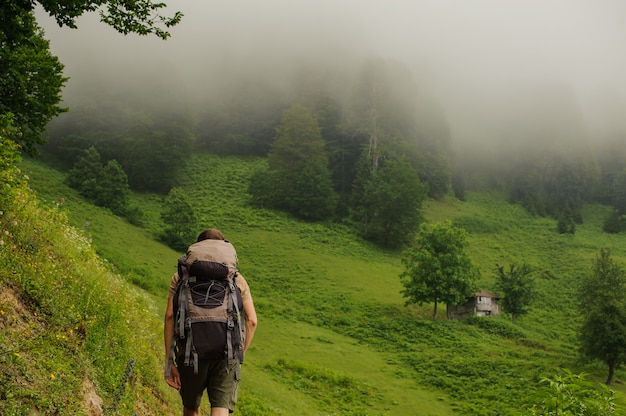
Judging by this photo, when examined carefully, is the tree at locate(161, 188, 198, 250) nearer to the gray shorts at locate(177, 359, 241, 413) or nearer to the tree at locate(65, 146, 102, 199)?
the tree at locate(65, 146, 102, 199)

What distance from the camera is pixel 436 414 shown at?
20.7m

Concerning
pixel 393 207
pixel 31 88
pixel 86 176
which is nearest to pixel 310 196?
pixel 393 207

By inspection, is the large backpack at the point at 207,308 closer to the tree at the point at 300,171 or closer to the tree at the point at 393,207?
the tree at the point at 393,207

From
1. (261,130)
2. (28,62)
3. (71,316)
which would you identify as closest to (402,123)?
(261,130)

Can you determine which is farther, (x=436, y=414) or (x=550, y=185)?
(x=550, y=185)

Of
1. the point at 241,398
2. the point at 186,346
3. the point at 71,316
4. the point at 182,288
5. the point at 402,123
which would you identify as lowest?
the point at 241,398

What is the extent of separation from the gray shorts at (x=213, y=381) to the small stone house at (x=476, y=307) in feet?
134

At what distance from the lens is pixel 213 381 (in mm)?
4426

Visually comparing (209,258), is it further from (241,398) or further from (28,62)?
(28,62)

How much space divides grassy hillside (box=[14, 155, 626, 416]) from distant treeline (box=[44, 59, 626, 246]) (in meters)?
5.54

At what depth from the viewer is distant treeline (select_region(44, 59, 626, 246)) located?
67500mm

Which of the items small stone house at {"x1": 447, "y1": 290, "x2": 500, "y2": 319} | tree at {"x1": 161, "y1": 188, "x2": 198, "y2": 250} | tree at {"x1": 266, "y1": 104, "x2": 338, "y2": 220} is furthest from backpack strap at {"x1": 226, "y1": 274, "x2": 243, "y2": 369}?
tree at {"x1": 266, "y1": 104, "x2": 338, "y2": 220}

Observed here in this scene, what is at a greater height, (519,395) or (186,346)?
(186,346)

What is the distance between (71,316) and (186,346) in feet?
9.20
